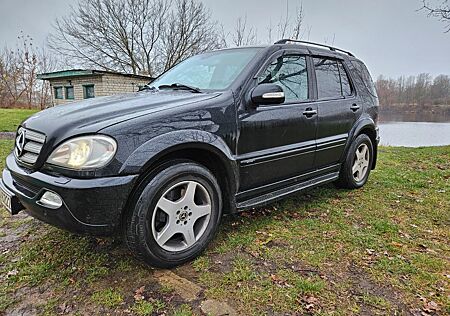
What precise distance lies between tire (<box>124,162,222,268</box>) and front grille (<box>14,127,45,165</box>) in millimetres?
694

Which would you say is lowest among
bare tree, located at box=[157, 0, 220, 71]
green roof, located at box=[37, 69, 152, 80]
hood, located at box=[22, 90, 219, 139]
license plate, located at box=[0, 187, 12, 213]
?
license plate, located at box=[0, 187, 12, 213]

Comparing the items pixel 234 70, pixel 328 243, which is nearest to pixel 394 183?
pixel 328 243

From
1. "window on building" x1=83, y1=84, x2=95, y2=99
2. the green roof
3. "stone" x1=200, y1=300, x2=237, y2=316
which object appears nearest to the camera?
"stone" x1=200, y1=300, x2=237, y2=316

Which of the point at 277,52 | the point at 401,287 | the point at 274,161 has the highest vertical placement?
the point at 277,52

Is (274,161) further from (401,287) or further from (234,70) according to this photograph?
(401,287)

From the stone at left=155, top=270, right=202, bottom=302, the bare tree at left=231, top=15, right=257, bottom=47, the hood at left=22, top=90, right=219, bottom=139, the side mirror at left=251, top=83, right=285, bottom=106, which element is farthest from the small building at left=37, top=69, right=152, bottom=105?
the stone at left=155, top=270, right=202, bottom=302

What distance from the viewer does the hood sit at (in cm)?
183

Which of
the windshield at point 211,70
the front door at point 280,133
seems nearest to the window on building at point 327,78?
the front door at point 280,133

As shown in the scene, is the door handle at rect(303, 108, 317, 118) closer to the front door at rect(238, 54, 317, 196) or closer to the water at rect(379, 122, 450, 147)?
the front door at rect(238, 54, 317, 196)

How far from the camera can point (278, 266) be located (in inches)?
86.2

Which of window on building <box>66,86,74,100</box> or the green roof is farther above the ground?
the green roof

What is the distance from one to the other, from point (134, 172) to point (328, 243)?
5.67ft

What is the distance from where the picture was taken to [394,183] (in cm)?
434

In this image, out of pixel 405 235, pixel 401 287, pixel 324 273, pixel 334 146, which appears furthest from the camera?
pixel 334 146
